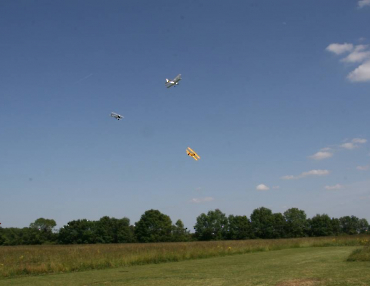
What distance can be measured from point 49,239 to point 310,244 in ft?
255

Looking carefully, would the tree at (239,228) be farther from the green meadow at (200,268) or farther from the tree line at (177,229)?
the green meadow at (200,268)

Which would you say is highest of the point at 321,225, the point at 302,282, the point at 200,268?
the point at 321,225

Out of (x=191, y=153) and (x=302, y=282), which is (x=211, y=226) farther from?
Result: (x=302, y=282)

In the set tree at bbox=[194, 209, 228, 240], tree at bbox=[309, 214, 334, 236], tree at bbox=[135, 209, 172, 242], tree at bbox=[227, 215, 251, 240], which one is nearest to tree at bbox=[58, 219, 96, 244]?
tree at bbox=[135, 209, 172, 242]

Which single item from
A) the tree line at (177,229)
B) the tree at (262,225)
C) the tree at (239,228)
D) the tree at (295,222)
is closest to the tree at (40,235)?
the tree line at (177,229)

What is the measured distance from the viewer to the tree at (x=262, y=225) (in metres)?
99.3

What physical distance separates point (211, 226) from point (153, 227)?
619 inches

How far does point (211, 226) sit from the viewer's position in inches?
3976

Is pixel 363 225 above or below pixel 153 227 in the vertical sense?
below

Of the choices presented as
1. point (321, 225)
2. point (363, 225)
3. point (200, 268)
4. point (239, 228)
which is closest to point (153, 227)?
point (239, 228)

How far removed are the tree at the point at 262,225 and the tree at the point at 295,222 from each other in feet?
15.6

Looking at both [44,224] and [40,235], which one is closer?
[40,235]

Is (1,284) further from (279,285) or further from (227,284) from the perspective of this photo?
(279,285)

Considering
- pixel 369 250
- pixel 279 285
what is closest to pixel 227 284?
pixel 279 285
